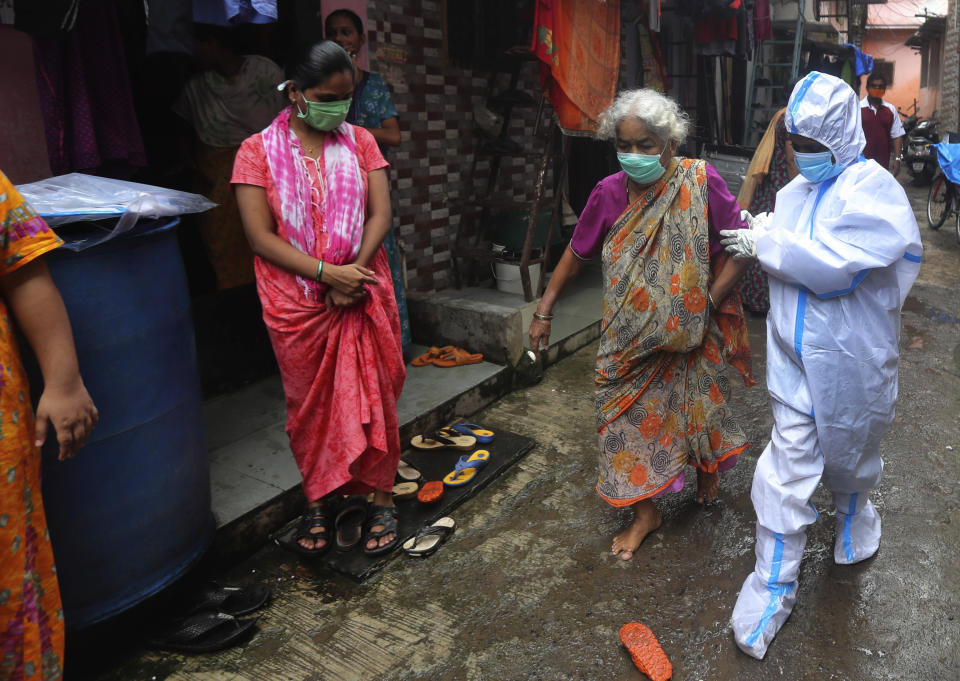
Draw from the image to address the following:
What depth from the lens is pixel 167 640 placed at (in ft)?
7.82

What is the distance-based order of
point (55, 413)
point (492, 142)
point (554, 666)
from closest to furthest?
point (55, 413)
point (554, 666)
point (492, 142)

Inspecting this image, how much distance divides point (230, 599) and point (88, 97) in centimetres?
208

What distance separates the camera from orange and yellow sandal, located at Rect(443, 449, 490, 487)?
328 centimetres

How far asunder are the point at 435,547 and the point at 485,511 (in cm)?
34

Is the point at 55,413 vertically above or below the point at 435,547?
above

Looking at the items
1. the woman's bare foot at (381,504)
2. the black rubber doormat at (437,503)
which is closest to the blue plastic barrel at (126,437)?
the black rubber doormat at (437,503)

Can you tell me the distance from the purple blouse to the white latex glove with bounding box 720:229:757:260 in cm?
10

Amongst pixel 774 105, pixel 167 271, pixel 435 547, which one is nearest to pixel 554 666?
pixel 435 547

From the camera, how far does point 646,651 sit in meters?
2.25

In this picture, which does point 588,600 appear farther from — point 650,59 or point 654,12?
point 650,59

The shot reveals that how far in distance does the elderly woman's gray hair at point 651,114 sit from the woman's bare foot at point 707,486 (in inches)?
55.2

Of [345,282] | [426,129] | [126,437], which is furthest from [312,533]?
[426,129]

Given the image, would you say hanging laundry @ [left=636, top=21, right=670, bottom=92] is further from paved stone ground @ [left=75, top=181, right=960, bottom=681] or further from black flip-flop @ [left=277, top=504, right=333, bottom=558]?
black flip-flop @ [left=277, top=504, right=333, bottom=558]

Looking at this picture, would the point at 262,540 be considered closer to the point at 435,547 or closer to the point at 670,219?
the point at 435,547
